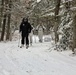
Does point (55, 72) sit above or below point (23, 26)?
below

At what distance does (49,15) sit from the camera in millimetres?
17172

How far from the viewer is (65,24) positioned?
15516 mm

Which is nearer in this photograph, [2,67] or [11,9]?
[2,67]

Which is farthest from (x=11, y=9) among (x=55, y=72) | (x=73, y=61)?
(x=55, y=72)

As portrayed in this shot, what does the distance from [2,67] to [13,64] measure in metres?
0.70

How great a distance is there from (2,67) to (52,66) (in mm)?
1991

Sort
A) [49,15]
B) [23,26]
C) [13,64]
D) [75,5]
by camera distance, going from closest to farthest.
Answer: [13,64]
[75,5]
[49,15]
[23,26]

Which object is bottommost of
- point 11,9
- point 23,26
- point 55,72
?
point 55,72

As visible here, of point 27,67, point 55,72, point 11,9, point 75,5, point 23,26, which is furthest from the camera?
point 11,9

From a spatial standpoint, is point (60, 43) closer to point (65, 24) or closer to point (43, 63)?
point (65, 24)

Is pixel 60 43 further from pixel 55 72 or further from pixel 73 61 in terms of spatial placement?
pixel 55 72

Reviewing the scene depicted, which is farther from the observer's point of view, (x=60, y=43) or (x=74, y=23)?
(x=60, y=43)

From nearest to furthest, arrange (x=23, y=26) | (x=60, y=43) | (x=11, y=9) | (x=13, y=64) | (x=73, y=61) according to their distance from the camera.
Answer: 1. (x=13, y=64)
2. (x=73, y=61)
3. (x=60, y=43)
4. (x=23, y=26)
5. (x=11, y=9)

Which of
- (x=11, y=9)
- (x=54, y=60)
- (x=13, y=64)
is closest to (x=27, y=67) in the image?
(x=13, y=64)
